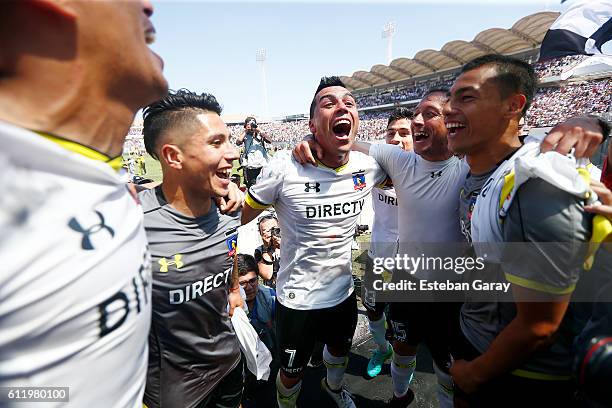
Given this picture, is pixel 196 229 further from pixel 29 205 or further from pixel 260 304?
pixel 260 304

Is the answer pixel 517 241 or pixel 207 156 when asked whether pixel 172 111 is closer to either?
pixel 207 156

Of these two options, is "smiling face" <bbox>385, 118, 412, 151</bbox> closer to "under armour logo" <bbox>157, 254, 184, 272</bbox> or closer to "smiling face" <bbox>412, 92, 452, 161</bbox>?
"smiling face" <bbox>412, 92, 452, 161</bbox>

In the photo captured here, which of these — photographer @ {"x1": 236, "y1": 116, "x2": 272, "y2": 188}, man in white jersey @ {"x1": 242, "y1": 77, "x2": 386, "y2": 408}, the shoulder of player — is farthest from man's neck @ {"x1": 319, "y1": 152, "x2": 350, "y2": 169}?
photographer @ {"x1": 236, "y1": 116, "x2": 272, "y2": 188}

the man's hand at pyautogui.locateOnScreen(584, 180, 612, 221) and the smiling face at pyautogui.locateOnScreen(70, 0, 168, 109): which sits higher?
the smiling face at pyautogui.locateOnScreen(70, 0, 168, 109)

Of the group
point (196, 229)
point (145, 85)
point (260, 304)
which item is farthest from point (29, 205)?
point (260, 304)

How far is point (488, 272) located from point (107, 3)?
2.04 m

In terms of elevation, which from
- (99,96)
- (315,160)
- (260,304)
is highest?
(99,96)

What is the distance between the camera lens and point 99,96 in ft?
2.81

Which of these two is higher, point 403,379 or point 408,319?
point 408,319

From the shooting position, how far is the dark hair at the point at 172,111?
6.30 ft

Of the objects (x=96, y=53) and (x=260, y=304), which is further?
(x=260, y=304)

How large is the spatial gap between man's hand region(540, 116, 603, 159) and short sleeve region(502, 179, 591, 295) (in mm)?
324

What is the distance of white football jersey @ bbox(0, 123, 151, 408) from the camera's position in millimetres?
673

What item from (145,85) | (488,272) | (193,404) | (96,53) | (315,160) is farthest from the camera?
(315,160)
